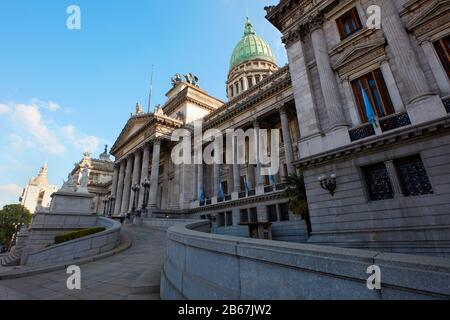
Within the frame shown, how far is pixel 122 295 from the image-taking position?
5.52 m

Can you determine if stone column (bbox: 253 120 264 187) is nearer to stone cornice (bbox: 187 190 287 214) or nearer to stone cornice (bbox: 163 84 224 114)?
stone cornice (bbox: 187 190 287 214)

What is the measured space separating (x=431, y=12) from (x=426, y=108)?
485 cm

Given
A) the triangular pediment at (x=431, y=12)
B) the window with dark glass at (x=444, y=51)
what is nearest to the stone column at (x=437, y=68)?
the window with dark glass at (x=444, y=51)

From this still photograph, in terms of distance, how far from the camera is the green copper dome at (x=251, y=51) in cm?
5350

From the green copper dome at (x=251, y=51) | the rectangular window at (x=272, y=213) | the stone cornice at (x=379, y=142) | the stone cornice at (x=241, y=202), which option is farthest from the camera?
the green copper dome at (x=251, y=51)

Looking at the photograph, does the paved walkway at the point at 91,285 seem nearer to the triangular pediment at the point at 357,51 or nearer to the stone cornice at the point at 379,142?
the stone cornice at the point at 379,142

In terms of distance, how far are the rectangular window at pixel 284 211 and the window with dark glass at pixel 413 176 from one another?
484 inches

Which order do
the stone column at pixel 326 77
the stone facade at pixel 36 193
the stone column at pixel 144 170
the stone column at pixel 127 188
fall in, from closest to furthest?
the stone column at pixel 326 77
the stone column at pixel 144 170
the stone column at pixel 127 188
the stone facade at pixel 36 193

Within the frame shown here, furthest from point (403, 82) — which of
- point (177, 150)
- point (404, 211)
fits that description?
point (177, 150)

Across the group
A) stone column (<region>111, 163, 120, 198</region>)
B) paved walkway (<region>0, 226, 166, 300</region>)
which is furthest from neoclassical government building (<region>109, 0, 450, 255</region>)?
stone column (<region>111, 163, 120, 198</region>)

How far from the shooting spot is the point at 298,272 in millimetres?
2486

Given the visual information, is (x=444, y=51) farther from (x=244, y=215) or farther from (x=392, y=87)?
(x=244, y=215)

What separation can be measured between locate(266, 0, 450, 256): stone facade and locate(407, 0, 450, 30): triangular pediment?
0.04 m

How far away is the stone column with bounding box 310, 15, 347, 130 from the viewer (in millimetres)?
12367
